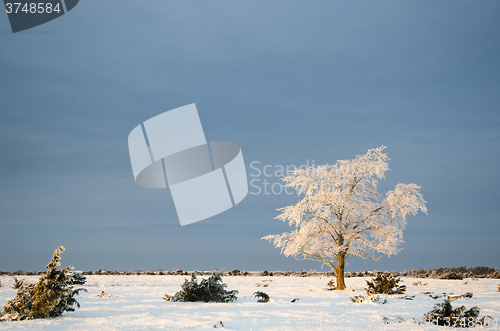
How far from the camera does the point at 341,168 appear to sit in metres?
21.0

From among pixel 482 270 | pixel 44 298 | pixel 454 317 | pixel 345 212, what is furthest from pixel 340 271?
pixel 482 270

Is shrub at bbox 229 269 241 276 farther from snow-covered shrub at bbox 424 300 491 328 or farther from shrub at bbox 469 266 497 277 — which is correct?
snow-covered shrub at bbox 424 300 491 328

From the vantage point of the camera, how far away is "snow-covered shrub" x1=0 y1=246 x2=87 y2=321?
29.2ft

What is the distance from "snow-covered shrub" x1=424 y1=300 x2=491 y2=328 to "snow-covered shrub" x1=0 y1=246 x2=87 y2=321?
896cm

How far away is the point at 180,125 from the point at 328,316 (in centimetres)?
1099

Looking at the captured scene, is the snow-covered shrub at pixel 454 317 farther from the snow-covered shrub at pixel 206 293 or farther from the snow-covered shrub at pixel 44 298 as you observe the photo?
the snow-covered shrub at pixel 44 298

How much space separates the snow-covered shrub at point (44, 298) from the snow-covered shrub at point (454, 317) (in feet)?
29.4

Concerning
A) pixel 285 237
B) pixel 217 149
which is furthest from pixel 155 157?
pixel 285 237

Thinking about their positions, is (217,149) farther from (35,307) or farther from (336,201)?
(35,307)

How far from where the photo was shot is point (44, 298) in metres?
8.97

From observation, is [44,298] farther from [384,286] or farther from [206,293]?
[384,286]

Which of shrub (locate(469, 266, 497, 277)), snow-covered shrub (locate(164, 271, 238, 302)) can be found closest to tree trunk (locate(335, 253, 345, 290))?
snow-covered shrub (locate(164, 271, 238, 302))

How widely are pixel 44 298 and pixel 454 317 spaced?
31.8ft

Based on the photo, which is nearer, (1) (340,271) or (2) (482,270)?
(1) (340,271)
